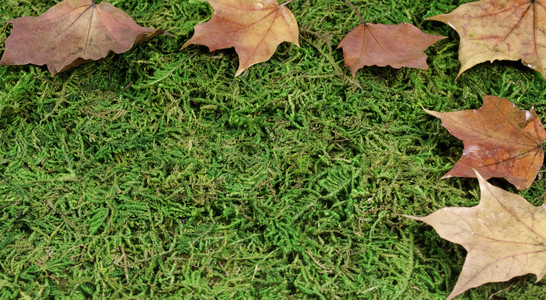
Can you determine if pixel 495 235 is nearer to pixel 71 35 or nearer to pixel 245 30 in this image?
pixel 245 30

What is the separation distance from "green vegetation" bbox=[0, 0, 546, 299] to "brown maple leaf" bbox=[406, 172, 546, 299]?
7 centimetres

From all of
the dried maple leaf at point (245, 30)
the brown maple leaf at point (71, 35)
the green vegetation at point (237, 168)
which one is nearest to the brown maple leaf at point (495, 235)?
the green vegetation at point (237, 168)

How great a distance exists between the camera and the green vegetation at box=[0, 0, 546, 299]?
1302mm

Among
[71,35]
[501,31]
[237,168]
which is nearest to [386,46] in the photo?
[501,31]

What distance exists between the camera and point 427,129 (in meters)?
1.58

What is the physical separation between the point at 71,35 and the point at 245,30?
1.98 feet

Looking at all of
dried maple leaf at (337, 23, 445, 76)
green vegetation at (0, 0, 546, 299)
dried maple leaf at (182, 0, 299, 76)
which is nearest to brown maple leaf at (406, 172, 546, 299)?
green vegetation at (0, 0, 546, 299)

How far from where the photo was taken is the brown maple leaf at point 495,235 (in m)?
1.24

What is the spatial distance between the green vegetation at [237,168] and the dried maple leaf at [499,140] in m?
0.05

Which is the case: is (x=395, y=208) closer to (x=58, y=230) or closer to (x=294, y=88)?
(x=294, y=88)

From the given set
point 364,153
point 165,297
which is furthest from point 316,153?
point 165,297

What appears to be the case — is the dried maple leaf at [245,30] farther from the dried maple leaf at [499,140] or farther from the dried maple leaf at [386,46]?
the dried maple leaf at [499,140]

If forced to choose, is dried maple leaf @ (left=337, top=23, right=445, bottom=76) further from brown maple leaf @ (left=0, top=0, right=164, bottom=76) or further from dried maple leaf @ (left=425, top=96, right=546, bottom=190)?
brown maple leaf @ (left=0, top=0, right=164, bottom=76)

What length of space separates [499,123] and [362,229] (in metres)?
0.56
